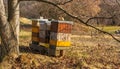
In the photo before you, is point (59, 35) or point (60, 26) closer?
point (60, 26)

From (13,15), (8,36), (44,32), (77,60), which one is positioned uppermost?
(13,15)

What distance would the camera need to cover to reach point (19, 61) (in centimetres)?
1202

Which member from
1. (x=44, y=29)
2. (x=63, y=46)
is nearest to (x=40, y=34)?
(x=44, y=29)

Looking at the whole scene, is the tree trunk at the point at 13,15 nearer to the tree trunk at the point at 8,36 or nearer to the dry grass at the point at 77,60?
the tree trunk at the point at 8,36

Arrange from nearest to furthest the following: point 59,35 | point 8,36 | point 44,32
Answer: point 8,36 < point 59,35 < point 44,32

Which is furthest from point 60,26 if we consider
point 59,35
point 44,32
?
point 44,32

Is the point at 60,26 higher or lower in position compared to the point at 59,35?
higher

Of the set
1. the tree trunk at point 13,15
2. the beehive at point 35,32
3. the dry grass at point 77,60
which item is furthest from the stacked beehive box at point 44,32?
the tree trunk at point 13,15

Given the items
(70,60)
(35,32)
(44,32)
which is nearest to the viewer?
(70,60)

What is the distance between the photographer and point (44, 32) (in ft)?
43.9

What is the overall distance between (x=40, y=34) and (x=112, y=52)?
362cm

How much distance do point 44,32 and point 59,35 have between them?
3.35ft

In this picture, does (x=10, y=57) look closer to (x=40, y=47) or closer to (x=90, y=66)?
(x=40, y=47)

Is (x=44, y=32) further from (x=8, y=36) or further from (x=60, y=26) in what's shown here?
(x=8, y=36)
